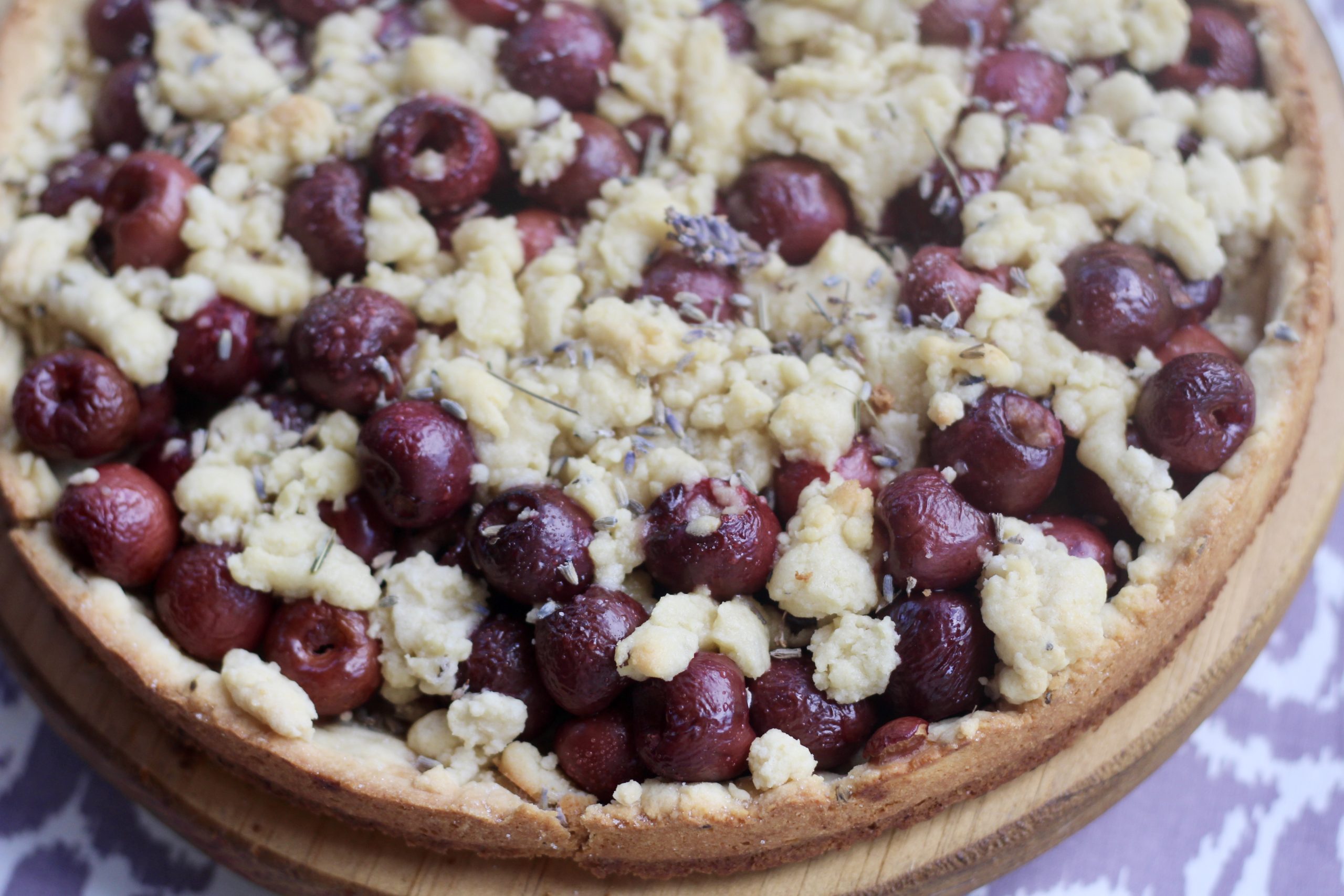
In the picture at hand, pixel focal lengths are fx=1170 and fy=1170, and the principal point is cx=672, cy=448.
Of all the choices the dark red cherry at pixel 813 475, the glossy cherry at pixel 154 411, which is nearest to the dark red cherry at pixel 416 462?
the glossy cherry at pixel 154 411

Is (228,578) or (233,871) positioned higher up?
(228,578)

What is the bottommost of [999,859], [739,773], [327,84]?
[999,859]

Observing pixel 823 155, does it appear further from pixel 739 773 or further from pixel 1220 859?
pixel 1220 859

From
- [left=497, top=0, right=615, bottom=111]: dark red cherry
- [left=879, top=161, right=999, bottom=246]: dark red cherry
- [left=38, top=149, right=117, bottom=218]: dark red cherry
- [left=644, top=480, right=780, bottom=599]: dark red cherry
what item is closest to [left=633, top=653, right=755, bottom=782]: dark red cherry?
[left=644, top=480, right=780, bottom=599]: dark red cherry

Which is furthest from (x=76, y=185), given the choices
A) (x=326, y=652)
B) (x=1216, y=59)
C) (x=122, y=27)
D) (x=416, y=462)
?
(x=1216, y=59)

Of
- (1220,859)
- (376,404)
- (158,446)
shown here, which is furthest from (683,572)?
(1220,859)

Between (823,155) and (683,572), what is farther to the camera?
(823,155)

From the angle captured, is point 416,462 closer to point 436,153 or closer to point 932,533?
point 436,153
